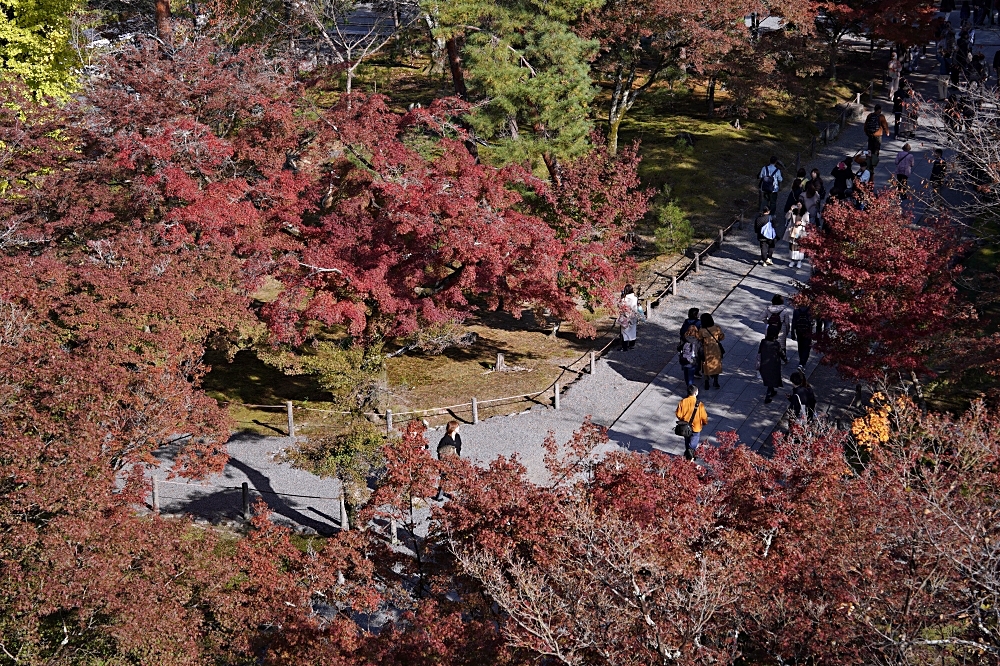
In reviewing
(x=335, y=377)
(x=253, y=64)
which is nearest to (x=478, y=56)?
(x=253, y=64)

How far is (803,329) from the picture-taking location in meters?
19.0

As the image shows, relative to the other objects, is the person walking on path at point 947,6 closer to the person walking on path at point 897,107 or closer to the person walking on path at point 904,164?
the person walking on path at point 897,107

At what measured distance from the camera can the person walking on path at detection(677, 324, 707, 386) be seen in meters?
18.9

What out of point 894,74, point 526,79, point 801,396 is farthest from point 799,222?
point 894,74

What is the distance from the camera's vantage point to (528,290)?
18500mm

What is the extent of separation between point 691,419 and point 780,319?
3.20m

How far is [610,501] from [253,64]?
509 inches

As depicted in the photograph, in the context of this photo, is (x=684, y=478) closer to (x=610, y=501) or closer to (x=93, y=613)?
(x=610, y=501)

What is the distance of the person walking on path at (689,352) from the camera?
18.9 metres

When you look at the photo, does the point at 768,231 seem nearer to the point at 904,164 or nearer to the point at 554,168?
the point at 904,164

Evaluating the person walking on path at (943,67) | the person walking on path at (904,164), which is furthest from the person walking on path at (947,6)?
the person walking on path at (904,164)

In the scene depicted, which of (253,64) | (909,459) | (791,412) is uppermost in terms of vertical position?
(253,64)

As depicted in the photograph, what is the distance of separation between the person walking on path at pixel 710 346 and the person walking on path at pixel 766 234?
4.32 m

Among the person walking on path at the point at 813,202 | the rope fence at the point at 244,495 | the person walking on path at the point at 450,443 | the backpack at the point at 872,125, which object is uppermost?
the backpack at the point at 872,125
